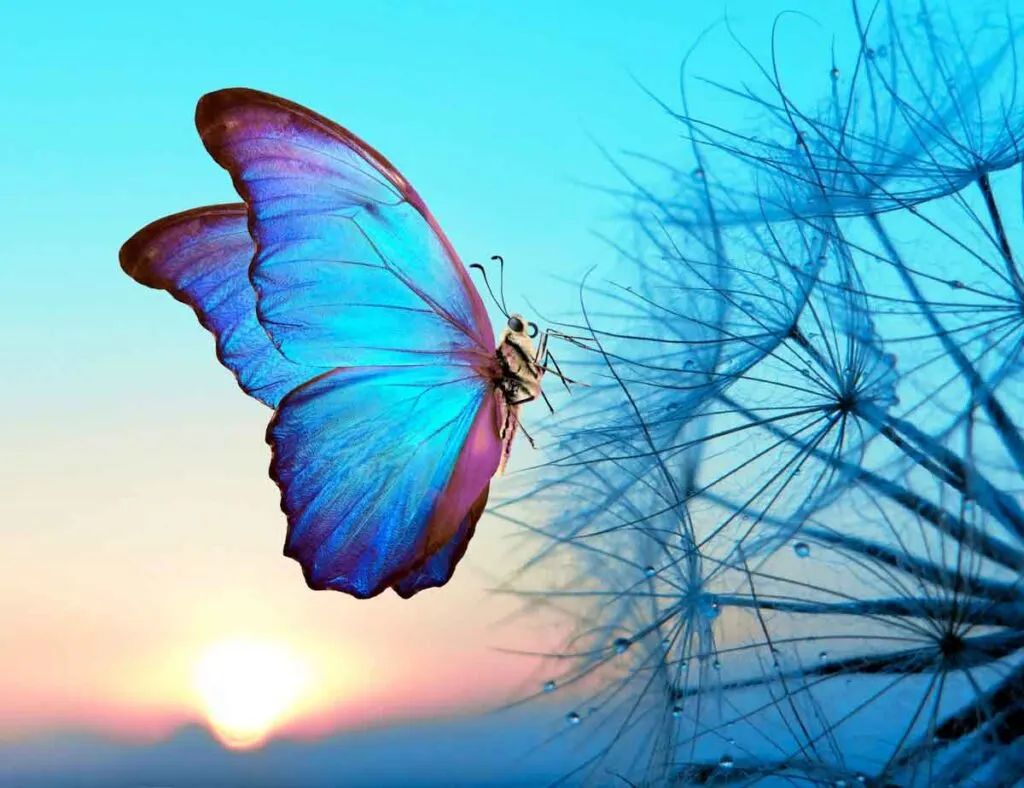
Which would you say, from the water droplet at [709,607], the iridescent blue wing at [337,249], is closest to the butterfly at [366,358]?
the iridescent blue wing at [337,249]

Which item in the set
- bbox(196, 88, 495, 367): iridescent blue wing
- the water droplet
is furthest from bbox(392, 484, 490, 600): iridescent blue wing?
the water droplet

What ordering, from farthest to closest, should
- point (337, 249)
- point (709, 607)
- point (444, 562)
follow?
point (709, 607)
point (444, 562)
point (337, 249)

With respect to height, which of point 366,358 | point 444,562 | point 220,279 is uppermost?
point 220,279

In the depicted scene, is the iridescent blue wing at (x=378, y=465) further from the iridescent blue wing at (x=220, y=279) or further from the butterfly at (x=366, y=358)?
the iridescent blue wing at (x=220, y=279)

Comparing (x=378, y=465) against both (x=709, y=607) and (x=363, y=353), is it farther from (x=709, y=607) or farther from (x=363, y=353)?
(x=709, y=607)

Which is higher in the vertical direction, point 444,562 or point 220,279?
point 220,279

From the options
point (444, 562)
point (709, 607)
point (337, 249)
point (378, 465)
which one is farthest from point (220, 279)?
point (709, 607)

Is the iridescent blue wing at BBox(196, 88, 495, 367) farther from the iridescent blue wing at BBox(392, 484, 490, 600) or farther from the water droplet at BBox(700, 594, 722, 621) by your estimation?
the water droplet at BBox(700, 594, 722, 621)

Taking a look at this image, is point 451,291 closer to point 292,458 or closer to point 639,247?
point 292,458

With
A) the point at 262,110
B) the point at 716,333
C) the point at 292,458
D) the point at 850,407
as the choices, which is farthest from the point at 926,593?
the point at 262,110
